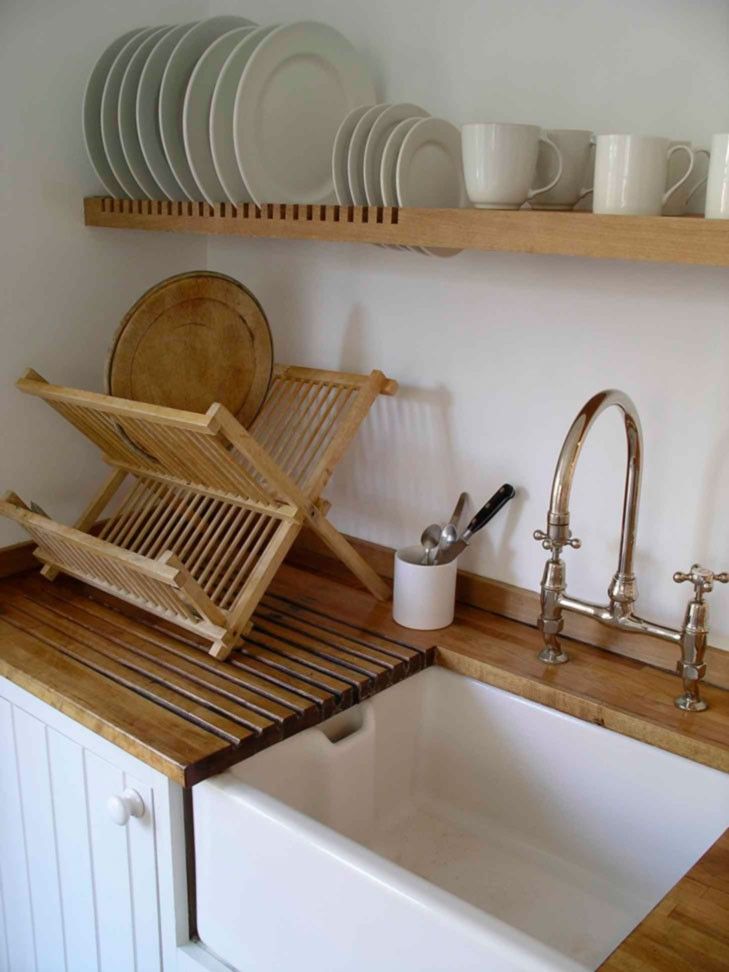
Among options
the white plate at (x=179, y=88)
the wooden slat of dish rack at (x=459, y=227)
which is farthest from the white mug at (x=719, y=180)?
the white plate at (x=179, y=88)

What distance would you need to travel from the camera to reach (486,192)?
120 centimetres

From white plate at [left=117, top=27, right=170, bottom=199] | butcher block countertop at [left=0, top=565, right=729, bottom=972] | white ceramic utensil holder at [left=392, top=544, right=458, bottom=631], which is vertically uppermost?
white plate at [left=117, top=27, right=170, bottom=199]

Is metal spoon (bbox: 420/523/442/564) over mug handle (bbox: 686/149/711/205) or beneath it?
beneath

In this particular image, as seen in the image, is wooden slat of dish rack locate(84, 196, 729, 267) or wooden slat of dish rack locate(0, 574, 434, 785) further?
wooden slat of dish rack locate(0, 574, 434, 785)

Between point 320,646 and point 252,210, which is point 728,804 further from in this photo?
point 252,210

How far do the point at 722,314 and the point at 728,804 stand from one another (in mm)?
596

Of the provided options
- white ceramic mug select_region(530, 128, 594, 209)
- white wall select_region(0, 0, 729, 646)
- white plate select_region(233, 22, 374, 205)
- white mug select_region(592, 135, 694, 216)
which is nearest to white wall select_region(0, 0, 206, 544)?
white wall select_region(0, 0, 729, 646)

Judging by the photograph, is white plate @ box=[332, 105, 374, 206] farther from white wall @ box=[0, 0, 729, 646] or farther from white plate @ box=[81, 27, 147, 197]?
white plate @ box=[81, 27, 147, 197]

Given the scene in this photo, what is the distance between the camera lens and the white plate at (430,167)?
51.1 inches

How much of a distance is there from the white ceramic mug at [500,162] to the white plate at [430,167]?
0.11 m

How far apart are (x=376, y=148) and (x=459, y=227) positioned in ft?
0.69

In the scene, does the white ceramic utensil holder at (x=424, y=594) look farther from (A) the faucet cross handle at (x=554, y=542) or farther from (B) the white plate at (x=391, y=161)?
(B) the white plate at (x=391, y=161)

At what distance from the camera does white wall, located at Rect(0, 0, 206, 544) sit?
1.55 meters

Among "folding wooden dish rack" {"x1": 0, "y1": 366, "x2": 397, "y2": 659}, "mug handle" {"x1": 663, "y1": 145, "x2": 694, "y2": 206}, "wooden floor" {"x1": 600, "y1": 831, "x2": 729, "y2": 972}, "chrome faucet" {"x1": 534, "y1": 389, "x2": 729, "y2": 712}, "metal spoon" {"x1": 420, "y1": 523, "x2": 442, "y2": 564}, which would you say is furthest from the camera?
"metal spoon" {"x1": 420, "y1": 523, "x2": 442, "y2": 564}
